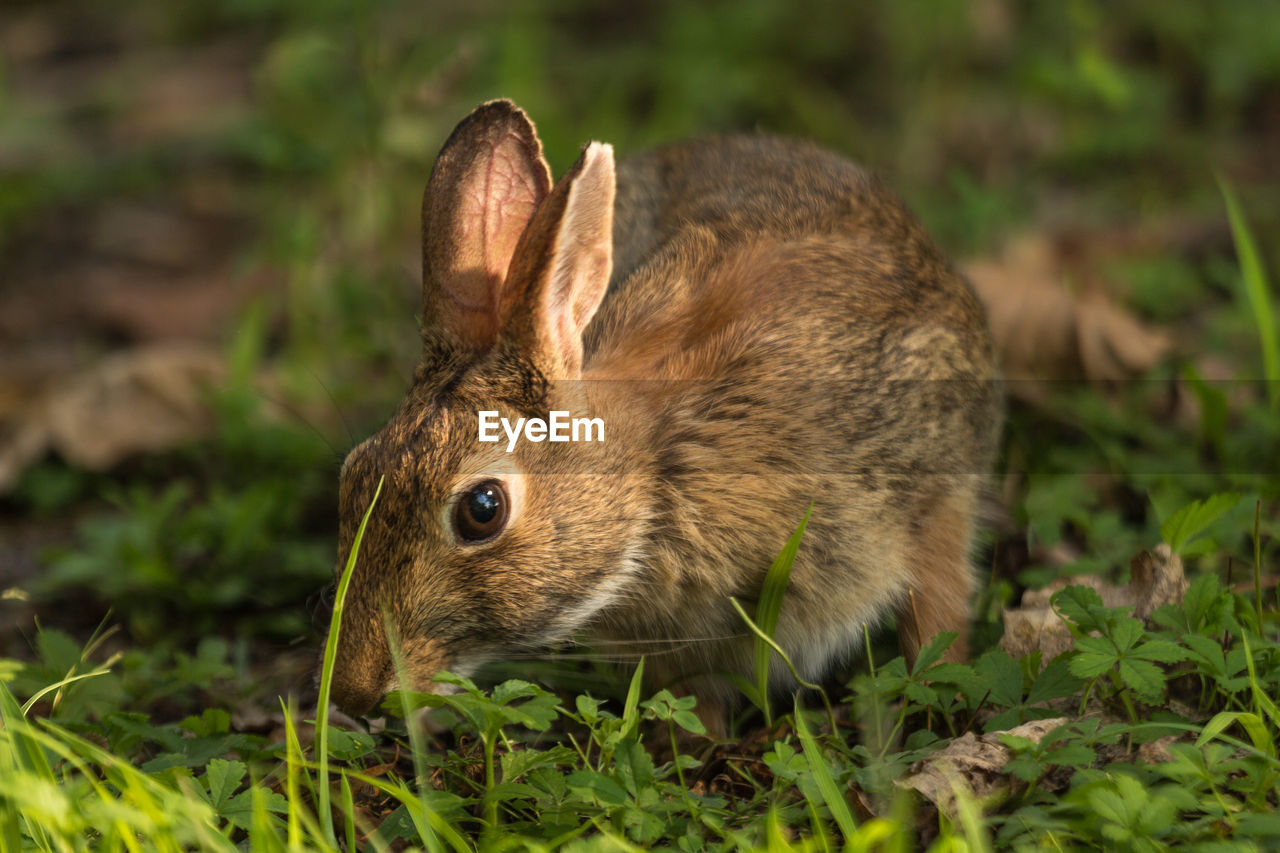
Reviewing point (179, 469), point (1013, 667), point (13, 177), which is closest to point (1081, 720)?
point (1013, 667)

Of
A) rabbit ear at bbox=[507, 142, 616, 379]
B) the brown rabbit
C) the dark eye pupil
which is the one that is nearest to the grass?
the brown rabbit

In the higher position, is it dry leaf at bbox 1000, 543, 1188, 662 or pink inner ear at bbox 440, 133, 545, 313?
pink inner ear at bbox 440, 133, 545, 313

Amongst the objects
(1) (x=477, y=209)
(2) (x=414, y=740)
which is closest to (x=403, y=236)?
(1) (x=477, y=209)

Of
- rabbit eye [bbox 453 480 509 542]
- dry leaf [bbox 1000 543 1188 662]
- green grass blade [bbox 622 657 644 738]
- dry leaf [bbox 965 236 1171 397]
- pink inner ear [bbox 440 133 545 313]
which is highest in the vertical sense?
pink inner ear [bbox 440 133 545 313]

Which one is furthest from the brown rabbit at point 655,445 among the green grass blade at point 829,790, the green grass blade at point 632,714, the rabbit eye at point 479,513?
the green grass blade at point 829,790

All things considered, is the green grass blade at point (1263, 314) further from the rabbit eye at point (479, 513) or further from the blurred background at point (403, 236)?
the rabbit eye at point (479, 513)

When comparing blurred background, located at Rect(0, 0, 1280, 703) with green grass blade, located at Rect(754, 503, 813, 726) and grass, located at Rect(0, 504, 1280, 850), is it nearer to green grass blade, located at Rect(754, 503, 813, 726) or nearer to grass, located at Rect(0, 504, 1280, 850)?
grass, located at Rect(0, 504, 1280, 850)

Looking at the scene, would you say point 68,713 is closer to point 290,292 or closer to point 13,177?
point 290,292
